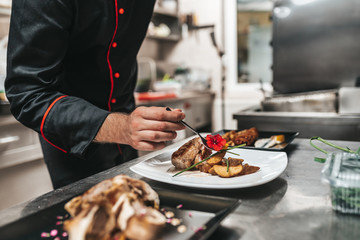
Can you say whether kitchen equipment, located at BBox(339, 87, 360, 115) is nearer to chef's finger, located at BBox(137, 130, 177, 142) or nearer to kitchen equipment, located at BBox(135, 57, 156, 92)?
chef's finger, located at BBox(137, 130, 177, 142)

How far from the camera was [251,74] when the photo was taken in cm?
450

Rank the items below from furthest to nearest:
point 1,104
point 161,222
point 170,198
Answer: point 1,104 → point 170,198 → point 161,222

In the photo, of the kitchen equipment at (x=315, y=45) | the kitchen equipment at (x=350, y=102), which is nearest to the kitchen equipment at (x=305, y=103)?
the kitchen equipment at (x=350, y=102)

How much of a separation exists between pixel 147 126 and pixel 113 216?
32cm

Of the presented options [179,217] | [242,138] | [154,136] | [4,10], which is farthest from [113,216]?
[4,10]

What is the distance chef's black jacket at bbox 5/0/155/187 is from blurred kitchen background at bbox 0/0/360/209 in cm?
101

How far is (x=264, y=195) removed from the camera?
780 millimetres

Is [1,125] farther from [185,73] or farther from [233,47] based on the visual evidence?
[233,47]

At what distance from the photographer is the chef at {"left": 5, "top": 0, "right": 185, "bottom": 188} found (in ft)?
3.06

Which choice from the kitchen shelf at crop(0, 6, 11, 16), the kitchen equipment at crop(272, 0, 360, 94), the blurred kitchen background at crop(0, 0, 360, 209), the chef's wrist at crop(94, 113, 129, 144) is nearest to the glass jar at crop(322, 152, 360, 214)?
the chef's wrist at crop(94, 113, 129, 144)

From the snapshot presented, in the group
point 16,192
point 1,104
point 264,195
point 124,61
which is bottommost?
point 16,192

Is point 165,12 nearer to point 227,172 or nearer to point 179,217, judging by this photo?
point 227,172

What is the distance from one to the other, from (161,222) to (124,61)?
37.4 inches

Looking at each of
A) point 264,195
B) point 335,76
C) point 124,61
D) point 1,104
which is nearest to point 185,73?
point 335,76
